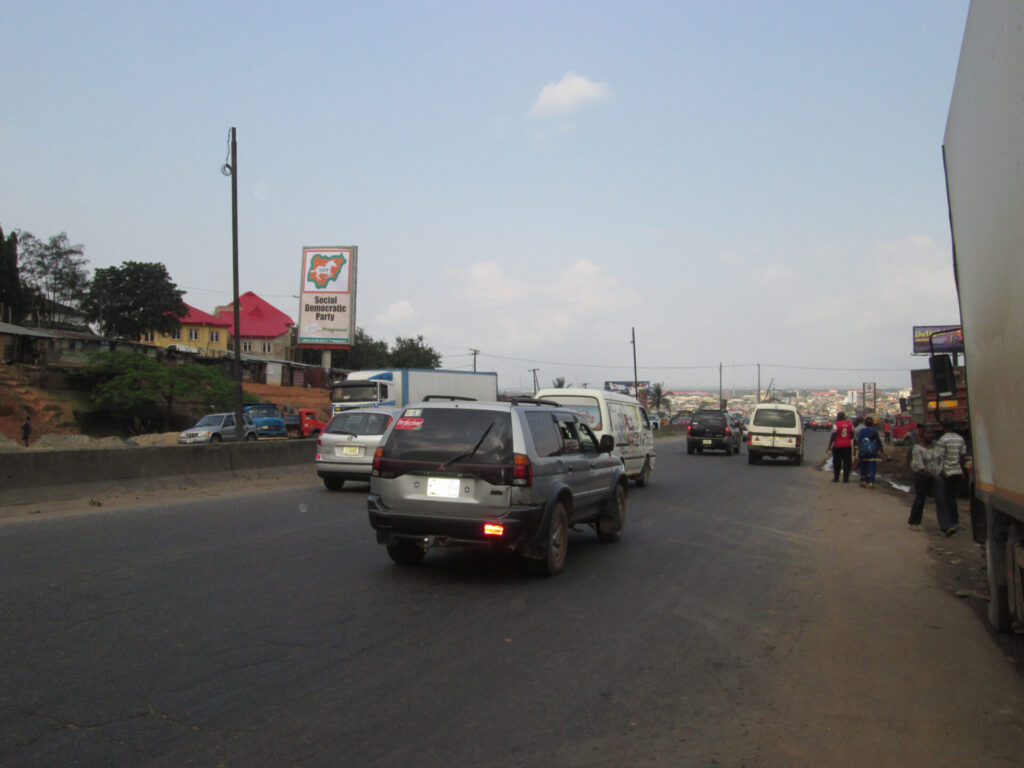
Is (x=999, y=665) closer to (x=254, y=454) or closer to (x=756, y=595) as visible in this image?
(x=756, y=595)

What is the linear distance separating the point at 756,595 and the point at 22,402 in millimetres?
45243

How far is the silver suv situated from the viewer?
749cm

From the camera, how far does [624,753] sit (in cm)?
391

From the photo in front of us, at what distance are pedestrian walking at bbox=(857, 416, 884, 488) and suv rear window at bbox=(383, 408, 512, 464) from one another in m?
14.7

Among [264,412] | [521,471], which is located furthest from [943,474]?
[264,412]

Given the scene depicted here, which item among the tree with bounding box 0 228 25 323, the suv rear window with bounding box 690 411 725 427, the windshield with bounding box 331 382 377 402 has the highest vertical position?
the tree with bounding box 0 228 25 323

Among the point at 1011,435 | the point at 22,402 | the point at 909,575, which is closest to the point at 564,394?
the point at 909,575

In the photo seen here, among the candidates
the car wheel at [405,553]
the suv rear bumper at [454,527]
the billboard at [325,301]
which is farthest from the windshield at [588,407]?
the billboard at [325,301]

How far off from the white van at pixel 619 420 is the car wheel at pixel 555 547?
21.0ft

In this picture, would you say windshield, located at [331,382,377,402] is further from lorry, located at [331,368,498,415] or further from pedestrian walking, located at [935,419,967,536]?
pedestrian walking, located at [935,419,967,536]

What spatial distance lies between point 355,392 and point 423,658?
26947 millimetres

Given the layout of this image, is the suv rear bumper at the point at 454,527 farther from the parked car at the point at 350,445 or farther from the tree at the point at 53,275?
the tree at the point at 53,275

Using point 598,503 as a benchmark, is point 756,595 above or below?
below

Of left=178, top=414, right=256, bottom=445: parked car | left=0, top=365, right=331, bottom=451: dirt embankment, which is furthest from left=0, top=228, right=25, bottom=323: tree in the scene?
left=178, top=414, right=256, bottom=445: parked car
